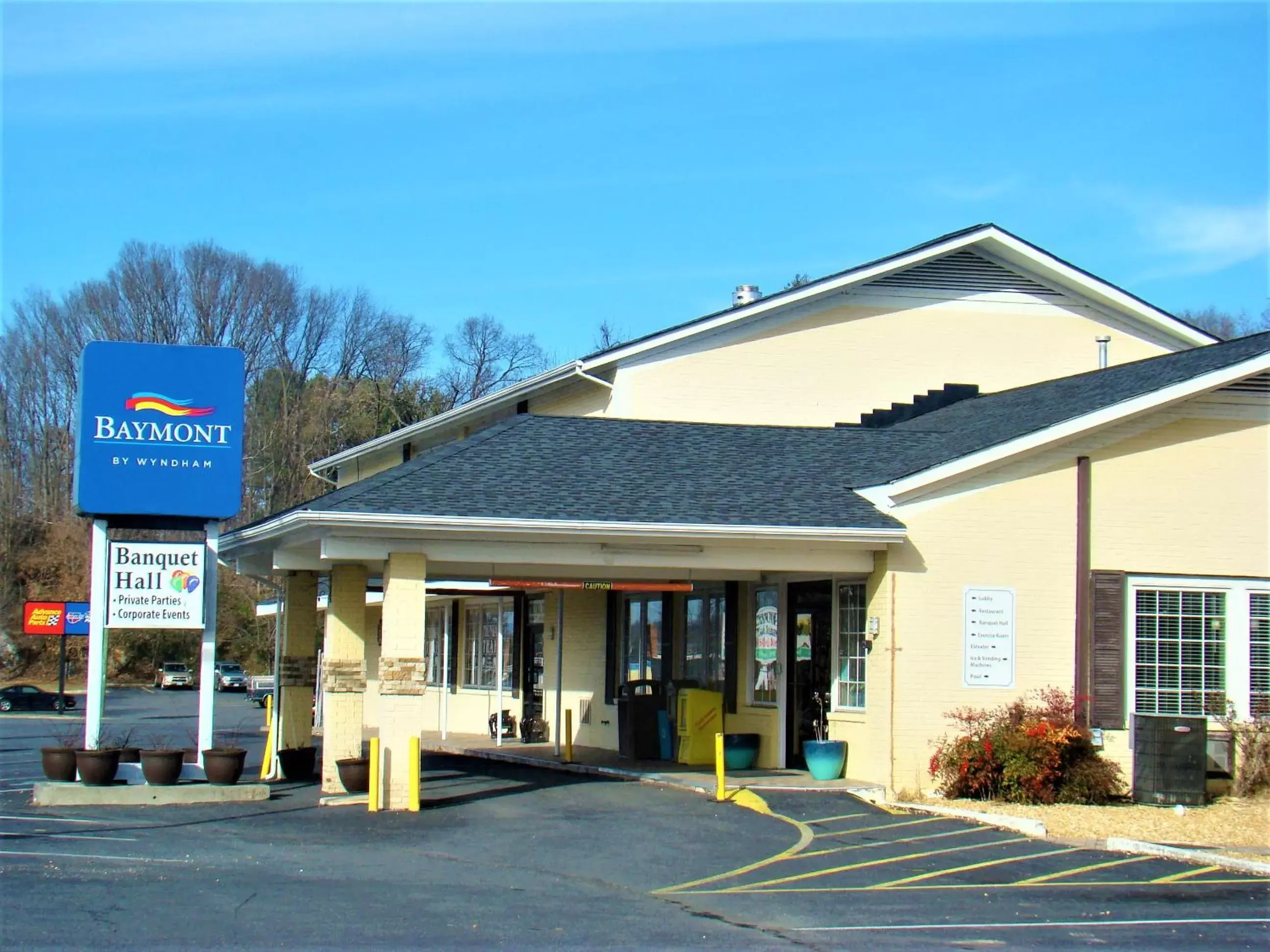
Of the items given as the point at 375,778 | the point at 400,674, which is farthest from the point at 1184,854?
the point at 375,778

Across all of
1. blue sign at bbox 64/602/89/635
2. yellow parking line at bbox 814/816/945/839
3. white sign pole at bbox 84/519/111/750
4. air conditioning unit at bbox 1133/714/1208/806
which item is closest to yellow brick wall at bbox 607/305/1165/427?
white sign pole at bbox 84/519/111/750

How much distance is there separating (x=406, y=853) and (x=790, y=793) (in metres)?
5.42

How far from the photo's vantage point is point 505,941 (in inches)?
372

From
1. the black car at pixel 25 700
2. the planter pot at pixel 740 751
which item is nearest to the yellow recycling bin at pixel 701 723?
the planter pot at pixel 740 751

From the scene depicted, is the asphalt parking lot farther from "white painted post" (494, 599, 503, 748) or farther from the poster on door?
"white painted post" (494, 599, 503, 748)

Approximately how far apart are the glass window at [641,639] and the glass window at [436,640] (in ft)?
24.7

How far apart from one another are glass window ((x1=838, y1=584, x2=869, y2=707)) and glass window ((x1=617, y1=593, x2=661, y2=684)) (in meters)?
4.97

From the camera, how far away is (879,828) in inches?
594

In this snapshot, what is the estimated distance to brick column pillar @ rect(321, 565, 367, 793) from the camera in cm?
1875

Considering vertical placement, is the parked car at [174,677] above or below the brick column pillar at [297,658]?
below

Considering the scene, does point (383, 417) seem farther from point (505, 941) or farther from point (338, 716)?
point (505, 941)

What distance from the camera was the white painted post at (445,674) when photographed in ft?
93.1

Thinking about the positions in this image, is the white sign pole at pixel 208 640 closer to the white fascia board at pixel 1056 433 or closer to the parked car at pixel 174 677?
the white fascia board at pixel 1056 433

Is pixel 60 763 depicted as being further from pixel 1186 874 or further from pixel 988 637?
pixel 1186 874
